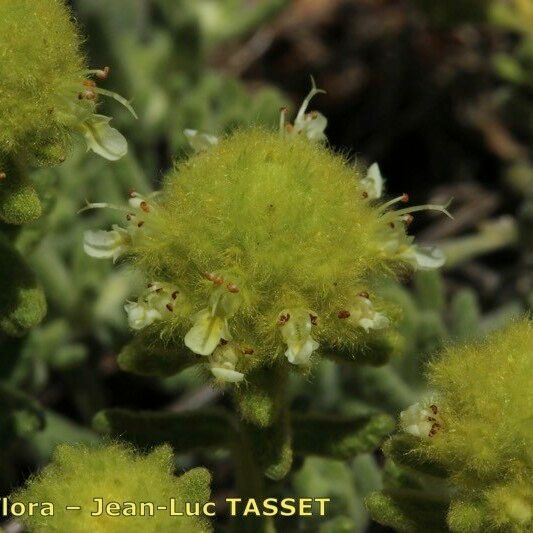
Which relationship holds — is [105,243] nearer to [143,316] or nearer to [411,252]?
[143,316]

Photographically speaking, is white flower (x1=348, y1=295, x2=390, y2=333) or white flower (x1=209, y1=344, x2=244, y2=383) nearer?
white flower (x1=209, y1=344, x2=244, y2=383)

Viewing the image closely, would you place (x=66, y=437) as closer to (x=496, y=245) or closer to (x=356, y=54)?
(x=496, y=245)

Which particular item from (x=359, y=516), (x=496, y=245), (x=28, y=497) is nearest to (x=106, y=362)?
(x=359, y=516)

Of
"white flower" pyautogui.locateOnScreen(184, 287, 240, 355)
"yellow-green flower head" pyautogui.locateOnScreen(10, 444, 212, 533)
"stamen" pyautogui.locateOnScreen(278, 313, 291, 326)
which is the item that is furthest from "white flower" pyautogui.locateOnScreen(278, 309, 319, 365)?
"yellow-green flower head" pyautogui.locateOnScreen(10, 444, 212, 533)

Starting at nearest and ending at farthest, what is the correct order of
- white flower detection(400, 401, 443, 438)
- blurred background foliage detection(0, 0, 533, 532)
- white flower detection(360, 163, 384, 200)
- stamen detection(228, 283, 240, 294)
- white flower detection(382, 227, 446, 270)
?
stamen detection(228, 283, 240, 294), white flower detection(400, 401, 443, 438), white flower detection(382, 227, 446, 270), white flower detection(360, 163, 384, 200), blurred background foliage detection(0, 0, 533, 532)

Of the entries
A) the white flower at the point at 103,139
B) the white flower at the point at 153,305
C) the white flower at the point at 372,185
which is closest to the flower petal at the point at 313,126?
the white flower at the point at 372,185

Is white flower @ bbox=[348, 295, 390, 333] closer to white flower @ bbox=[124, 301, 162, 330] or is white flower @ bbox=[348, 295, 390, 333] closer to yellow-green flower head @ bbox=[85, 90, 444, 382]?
yellow-green flower head @ bbox=[85, 90, 444, 382]

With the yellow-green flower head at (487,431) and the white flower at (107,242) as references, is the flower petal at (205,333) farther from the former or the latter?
the yellow-green flower head at (487,431)
